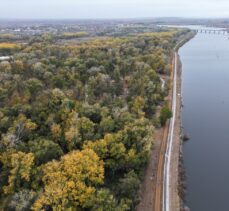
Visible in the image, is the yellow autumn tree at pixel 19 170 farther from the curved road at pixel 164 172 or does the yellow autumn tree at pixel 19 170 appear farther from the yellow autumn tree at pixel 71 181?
the curved road at pixel 164 172

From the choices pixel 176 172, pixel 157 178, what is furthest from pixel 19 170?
pixel 176 172

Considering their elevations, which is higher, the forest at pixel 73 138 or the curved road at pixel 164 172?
the forest at pixel 73 138

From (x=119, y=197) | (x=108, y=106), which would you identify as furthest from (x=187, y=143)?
(x=119, y=197)

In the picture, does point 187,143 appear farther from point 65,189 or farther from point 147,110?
point 65,189

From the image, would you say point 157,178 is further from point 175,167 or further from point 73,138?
point 73,138

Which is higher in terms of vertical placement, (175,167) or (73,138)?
(73,138)

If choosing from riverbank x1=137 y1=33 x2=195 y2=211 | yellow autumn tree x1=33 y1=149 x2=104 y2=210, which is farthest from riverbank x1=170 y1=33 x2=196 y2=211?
yellow autumn tree x1=33 y1=149 x2=104 y2=210

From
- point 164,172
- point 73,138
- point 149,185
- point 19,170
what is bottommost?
point 149,185

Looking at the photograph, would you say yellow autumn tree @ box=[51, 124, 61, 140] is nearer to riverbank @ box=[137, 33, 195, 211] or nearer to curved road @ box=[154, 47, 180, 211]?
riverbank @ box=[137, 33, 195, 211]

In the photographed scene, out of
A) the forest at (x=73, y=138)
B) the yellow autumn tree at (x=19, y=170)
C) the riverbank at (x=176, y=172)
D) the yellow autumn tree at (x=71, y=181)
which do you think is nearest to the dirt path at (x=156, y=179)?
the riverbank at (x=176, y=172)
